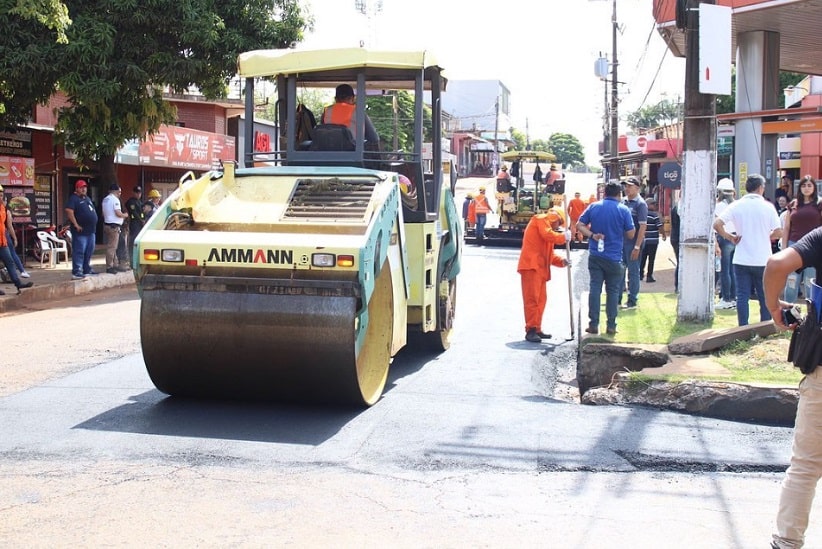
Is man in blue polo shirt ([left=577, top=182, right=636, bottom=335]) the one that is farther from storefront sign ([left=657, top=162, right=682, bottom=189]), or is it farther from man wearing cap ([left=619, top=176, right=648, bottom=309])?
storefront sign ([left=657, top=162, right=682, bottom=189])

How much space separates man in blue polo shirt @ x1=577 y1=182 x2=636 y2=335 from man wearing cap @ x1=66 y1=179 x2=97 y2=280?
8.98 meters

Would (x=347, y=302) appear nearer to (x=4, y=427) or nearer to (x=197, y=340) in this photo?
(x=197, y=340)

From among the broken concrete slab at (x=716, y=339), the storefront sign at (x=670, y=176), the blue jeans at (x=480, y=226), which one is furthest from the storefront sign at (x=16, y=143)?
the broken concrete slab at (x=716, y=339)

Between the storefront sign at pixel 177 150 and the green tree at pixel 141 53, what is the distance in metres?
4.40

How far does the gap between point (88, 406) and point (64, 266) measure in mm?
13514

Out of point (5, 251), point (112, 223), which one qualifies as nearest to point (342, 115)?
point (5, 251)

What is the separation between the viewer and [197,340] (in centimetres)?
644

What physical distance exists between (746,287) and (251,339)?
6092mm

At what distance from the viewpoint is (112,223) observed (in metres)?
17.2

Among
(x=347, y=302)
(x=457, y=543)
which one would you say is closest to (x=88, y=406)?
(x=347, y=302)

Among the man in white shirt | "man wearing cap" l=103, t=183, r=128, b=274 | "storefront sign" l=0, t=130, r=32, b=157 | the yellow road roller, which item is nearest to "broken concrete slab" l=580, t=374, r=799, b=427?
the yellow road roller

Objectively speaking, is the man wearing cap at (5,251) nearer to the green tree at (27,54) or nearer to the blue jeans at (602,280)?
the green tree at (27,54)

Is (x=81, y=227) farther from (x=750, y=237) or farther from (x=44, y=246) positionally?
(x=750, y=237)

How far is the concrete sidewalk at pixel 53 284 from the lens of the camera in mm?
14109
